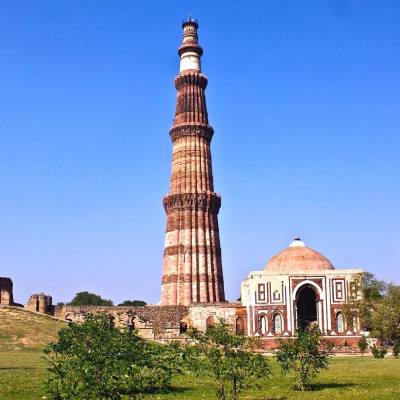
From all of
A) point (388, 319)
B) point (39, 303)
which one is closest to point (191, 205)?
point (39, 303)

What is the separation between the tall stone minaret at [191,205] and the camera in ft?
180

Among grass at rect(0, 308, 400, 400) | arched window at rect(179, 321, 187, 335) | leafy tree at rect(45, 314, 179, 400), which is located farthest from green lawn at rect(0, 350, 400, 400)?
arched window at rect(179, 321, 187, 335)

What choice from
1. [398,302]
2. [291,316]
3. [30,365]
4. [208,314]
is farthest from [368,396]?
[208,314]

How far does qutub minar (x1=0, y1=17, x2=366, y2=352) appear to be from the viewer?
159ft

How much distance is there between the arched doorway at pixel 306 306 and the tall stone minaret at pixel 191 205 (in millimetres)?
7121

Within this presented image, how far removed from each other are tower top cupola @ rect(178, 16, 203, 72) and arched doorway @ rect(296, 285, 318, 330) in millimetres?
22549

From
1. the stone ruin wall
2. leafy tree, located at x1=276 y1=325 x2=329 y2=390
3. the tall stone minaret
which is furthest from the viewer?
the tall stone minaret

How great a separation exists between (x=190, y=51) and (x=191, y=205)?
14.5 metres

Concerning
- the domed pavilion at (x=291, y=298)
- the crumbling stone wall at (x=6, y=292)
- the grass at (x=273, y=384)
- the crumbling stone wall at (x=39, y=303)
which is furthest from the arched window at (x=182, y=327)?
the grass at (x=273, y=384)

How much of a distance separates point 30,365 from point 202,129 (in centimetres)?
3398

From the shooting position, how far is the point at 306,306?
5272 cm

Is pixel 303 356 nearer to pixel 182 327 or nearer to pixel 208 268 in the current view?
pixel 182 327

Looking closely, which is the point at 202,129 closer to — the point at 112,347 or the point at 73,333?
the point at 73,333

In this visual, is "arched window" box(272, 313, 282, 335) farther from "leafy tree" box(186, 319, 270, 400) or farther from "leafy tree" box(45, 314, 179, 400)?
"leafy tree" box(45, 314, 179, 400)
